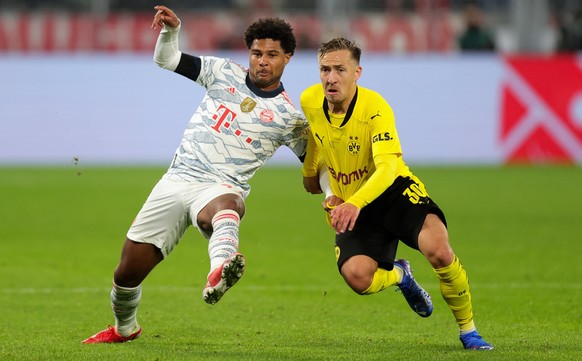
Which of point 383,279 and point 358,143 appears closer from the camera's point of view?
point 358,143

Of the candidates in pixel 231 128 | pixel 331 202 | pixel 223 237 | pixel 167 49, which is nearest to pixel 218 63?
pixel 167 49

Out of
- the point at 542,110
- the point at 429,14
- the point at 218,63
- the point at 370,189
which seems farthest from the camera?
the point at 429,14

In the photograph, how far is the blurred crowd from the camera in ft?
75.0

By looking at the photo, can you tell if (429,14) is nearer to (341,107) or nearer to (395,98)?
(395,98)

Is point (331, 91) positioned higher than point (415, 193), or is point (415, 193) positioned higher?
point (331, 91)

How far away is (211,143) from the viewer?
7.54 metres

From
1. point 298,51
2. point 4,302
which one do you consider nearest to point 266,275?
point 4,302

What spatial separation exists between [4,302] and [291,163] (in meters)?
13.7

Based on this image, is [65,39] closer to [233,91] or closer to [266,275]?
[266,275]

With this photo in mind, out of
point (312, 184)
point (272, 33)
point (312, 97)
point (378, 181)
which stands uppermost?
point (272, 33)

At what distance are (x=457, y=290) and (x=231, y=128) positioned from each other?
187 centimetres

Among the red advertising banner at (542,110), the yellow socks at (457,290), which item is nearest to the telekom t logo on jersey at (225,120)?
the yellow socks at (457,290)

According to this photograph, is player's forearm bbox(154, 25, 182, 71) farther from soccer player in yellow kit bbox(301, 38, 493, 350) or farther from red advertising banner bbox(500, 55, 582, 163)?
red advertising banner bbox(500, 55, 582, 163)

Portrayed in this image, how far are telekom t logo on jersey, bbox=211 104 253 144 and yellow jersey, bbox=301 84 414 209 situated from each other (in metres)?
0.49
